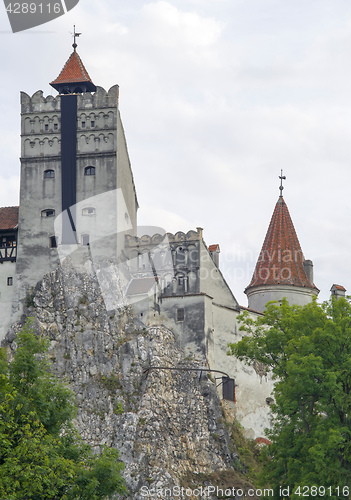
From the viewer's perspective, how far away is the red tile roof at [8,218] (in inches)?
2611

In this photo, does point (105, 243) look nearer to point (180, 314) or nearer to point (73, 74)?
point (180, 314)

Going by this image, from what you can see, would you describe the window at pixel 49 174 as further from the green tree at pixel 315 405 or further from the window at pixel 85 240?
the green tree at pixel 315 405

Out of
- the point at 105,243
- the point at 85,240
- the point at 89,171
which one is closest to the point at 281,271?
the point at 105,243

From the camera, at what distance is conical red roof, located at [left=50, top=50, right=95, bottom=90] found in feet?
226

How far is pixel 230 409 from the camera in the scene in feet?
205

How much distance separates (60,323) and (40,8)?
18702 millimetres

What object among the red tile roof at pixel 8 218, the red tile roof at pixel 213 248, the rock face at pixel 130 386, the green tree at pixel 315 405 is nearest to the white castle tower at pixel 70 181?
the red tile roof at pixel 8 218

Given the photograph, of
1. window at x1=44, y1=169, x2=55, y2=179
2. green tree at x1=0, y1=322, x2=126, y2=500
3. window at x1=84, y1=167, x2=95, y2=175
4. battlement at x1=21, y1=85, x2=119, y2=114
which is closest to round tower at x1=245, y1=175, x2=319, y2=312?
window at x1=84, y1=167, x2=95, y2=175

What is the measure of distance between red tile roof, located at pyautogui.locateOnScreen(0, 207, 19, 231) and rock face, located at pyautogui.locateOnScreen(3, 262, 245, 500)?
4.89 meters

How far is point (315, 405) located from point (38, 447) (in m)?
15.4

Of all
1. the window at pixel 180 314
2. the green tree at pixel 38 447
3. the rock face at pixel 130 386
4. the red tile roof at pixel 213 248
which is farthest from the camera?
the red tile roof at pixel 213 248

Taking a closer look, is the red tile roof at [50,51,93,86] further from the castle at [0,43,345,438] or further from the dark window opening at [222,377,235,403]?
the dark window opening at [222,377,235,403]

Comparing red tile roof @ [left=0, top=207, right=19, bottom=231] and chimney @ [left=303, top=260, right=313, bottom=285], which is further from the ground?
red tile roof @ [left=0, top=207, right=19, bottom=231]

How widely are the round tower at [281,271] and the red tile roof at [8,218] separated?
17.1 m
